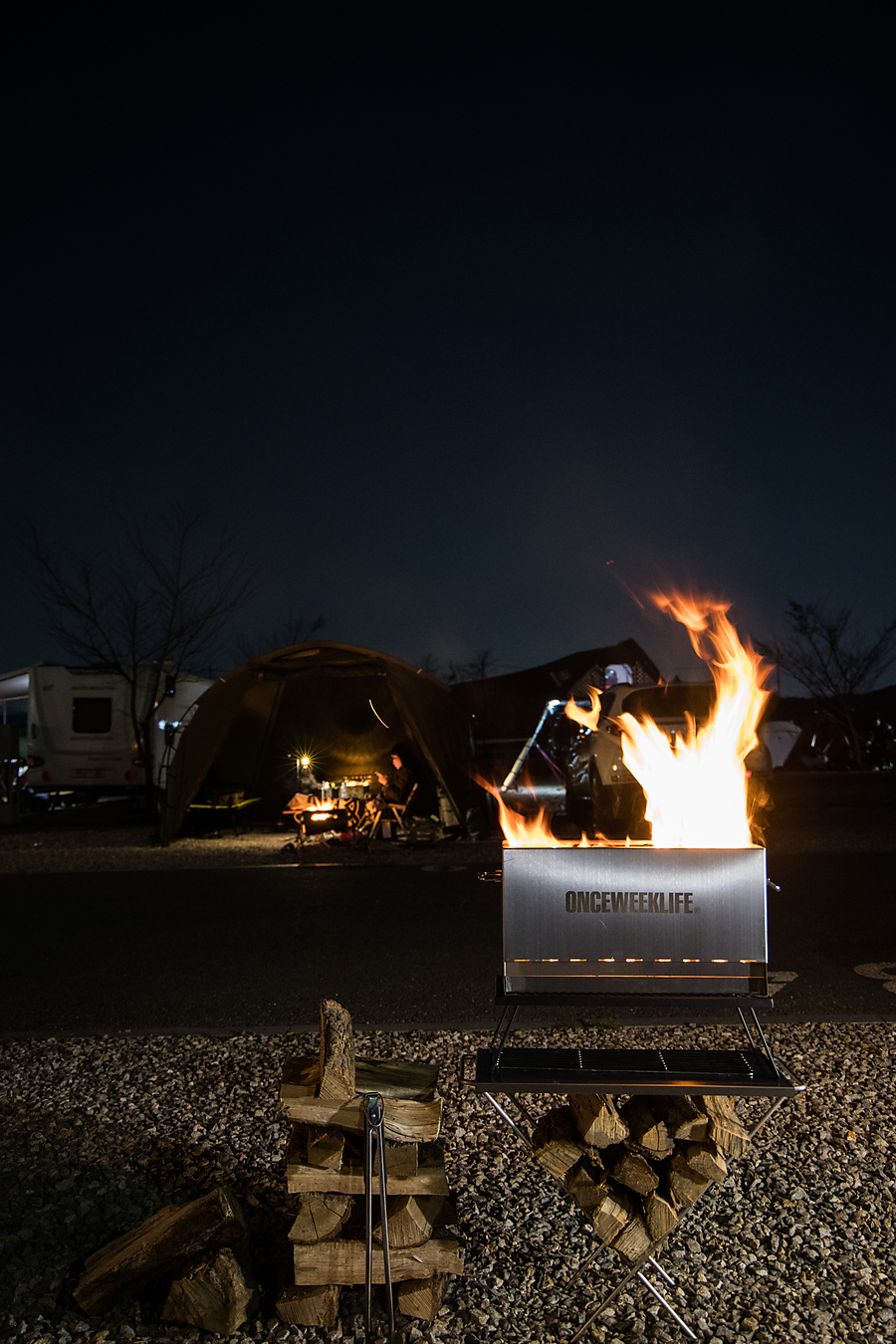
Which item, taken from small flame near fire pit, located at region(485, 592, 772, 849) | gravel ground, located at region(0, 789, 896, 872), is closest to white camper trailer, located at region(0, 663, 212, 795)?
gravel ground, located at region(0, 789, 896, 872)

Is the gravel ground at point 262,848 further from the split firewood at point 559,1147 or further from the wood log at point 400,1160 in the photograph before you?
the wood log at point 400,1160

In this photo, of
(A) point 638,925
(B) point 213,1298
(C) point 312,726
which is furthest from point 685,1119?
(C) point 312,726

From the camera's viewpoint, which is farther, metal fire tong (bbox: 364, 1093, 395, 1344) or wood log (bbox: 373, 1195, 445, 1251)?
wood log (bbox: 373, 1195, 445, 1251)

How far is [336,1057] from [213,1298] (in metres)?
0.60

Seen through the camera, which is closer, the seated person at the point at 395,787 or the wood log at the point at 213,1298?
the wood log at the point at 213,1298

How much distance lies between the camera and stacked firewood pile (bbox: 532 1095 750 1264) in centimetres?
226

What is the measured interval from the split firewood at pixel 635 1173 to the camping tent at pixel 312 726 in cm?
918

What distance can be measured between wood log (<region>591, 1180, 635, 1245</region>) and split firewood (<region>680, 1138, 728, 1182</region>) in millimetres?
190

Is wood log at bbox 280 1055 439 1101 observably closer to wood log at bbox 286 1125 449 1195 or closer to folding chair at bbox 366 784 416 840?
wood log at bbox 286 1125 449 1195

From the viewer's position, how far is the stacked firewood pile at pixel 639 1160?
226cm

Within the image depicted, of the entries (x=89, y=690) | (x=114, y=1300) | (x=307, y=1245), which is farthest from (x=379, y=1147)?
(x=89, y=690)

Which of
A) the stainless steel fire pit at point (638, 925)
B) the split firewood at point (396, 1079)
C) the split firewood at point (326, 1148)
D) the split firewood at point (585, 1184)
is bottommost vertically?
the split firewood at point (585, 1184)

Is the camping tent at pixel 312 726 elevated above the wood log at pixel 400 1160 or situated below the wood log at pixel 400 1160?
above

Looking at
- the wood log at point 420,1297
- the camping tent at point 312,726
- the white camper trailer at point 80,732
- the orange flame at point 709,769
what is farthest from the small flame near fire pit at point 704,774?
the white camper trailer at point 80,732
